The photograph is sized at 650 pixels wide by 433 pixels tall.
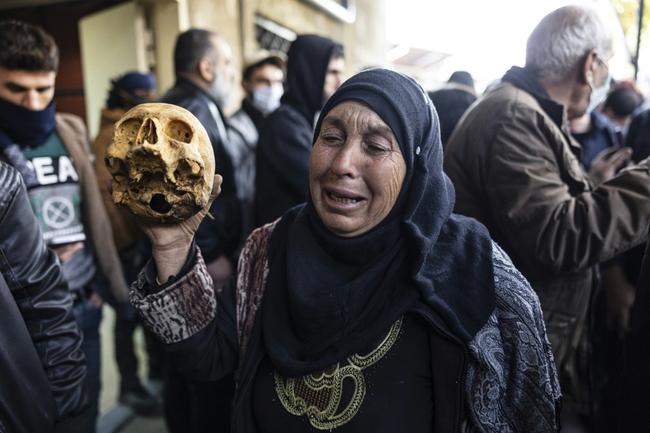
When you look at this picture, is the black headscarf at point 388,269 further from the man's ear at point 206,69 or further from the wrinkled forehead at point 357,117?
the man's ear at point 206,69

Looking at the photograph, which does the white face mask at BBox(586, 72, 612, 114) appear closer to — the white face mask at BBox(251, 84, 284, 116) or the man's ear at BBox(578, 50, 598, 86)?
the man's ear at BBox(578, 50, 598, 86)

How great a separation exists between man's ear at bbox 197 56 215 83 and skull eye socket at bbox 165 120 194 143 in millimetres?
Result: 2038

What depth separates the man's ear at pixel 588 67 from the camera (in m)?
2.13

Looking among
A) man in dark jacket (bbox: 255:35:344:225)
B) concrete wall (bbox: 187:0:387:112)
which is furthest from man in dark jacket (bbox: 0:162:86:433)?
concrete wall (bbox: 187:0:387:112)

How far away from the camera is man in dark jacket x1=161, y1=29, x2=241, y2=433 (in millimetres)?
2781

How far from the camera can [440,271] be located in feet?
4.58

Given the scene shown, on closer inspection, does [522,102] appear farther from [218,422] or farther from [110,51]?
[110,51]

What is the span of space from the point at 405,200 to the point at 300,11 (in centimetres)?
940

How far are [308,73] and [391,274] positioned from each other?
2085 mm

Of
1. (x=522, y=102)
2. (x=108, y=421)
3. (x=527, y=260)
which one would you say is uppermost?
(x=522, y=102)

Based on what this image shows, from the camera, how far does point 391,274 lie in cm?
140

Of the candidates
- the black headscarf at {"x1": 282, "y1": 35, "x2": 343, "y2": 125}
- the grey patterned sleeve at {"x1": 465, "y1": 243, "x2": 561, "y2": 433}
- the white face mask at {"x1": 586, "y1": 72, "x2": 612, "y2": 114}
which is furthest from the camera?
the black headscarf at {"x1": 282, "y1": 35, "x2": 343, "y2": 125}

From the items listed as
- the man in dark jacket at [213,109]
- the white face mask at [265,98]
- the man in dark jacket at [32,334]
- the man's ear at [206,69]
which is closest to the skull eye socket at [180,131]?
the man in dark jacket at [32,334]

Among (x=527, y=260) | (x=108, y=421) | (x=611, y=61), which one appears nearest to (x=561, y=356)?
(x=527, y=260)
